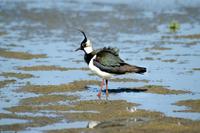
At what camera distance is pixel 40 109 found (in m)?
12.4

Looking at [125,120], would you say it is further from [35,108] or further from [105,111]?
[35,108]

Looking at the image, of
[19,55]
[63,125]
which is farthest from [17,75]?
[63,125]

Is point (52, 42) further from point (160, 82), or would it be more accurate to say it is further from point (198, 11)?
point (198, 11)

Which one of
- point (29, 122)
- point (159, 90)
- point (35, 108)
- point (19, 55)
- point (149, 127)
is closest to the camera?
point (149, 127)

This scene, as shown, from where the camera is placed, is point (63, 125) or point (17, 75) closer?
point (63, 125)

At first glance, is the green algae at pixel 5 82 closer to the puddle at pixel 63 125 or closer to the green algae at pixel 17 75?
the green algae at pixel 17 75

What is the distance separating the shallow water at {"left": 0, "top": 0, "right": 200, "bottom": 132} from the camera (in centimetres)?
1416

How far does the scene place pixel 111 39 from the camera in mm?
22109

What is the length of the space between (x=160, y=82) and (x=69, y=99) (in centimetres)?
277

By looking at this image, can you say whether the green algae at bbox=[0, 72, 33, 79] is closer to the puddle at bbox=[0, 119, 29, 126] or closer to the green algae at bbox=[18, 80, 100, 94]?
the green algae at bbox=[18, 80, 100, 94]

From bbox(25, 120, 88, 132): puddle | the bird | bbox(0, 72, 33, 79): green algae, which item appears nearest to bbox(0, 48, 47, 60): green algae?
bbox(0, 72, 33, 79): green algae

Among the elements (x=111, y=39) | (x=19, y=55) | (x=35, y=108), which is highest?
(x=35, y=108)

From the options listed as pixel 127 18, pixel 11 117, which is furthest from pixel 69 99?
pixel 127 18

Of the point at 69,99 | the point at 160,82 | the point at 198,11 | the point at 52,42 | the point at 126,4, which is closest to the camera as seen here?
the point at 69,99
